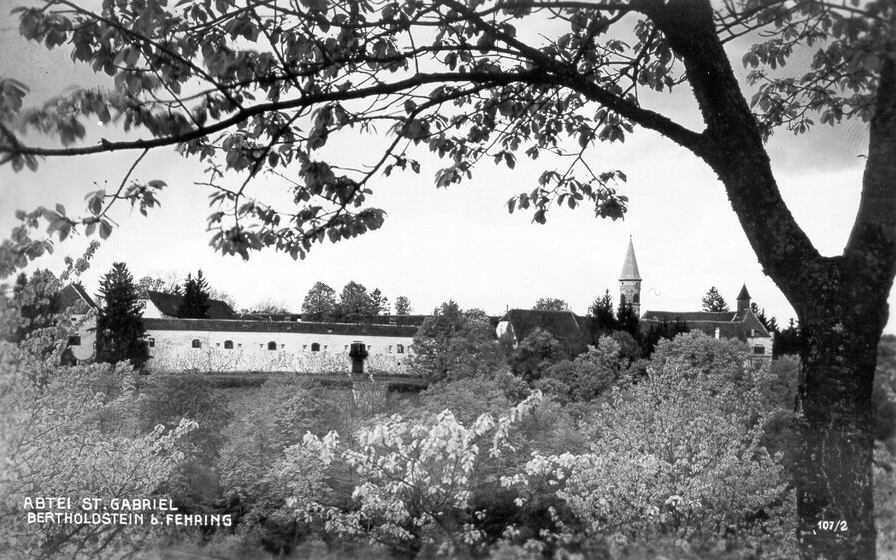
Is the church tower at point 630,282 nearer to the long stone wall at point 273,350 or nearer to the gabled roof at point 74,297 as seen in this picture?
the long stone wall at point 273,350

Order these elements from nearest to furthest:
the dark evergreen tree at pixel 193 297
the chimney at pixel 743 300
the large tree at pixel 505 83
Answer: the large tree at pixel 505 83, the dark evergreen tree at pixel 193 297, the chimney at pixel 743 300

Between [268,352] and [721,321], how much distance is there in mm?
2583

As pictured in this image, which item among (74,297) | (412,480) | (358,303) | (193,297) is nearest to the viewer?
(412,480)

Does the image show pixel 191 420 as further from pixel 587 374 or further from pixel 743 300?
pixel 743 300

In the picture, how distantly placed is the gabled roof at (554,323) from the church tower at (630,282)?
246 mm

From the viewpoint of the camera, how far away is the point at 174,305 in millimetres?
3596

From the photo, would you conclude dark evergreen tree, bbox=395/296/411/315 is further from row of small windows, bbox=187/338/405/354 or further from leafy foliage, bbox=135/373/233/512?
leafy foliage, bbox=135/373/233/512

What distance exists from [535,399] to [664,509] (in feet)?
3.28

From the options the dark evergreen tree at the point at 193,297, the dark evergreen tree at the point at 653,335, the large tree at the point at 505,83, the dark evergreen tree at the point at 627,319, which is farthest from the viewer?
the dark evergreen tree at the point at 653,335

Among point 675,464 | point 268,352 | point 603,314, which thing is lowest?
point 675,464

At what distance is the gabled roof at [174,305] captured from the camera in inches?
143

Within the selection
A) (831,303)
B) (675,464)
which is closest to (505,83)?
(831,303)

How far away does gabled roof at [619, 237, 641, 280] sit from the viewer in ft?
12.5

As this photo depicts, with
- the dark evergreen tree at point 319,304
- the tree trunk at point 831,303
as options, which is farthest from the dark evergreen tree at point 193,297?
the tree trunk at point 831,303
